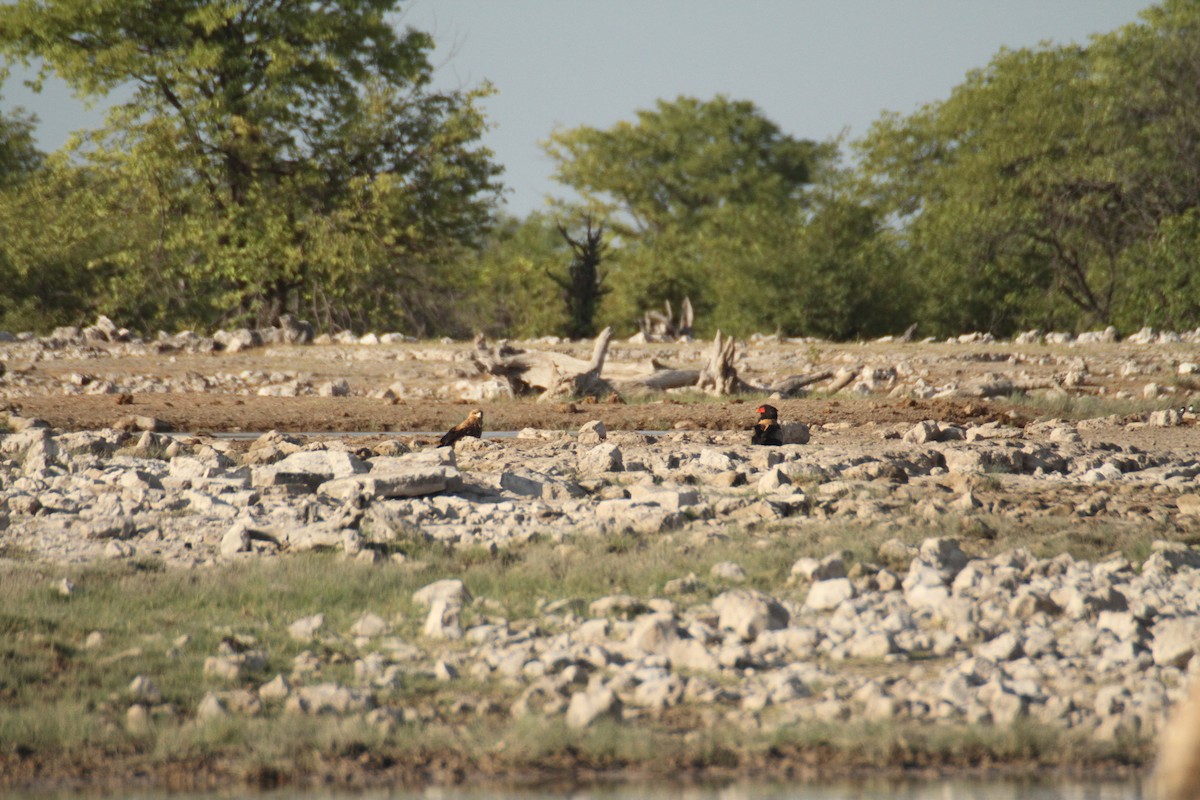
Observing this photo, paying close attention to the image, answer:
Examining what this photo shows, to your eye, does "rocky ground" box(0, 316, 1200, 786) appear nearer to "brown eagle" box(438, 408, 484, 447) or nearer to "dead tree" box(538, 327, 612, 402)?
"brown eagle" box(438, 408, 484, 447)

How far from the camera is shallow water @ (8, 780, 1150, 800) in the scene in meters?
4.45

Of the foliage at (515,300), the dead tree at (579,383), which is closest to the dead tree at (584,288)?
the foliage at (515,300)

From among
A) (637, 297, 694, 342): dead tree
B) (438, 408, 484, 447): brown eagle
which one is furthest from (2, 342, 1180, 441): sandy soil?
(637, 297, 694, 342): dead tree

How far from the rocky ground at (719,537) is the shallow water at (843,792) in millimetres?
317

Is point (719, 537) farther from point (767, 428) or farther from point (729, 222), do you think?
point (729, 222)

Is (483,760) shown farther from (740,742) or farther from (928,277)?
(928,277)

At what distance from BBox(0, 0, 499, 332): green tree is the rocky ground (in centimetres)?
1319

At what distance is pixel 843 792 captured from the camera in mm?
4492

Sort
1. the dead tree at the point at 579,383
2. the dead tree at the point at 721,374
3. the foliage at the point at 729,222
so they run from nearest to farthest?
the dead tree at the point at 579,383 → the dead tree at the point at 721,374 → the foliage at the point at 729,222

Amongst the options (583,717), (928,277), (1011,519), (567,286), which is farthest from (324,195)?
(583,717)

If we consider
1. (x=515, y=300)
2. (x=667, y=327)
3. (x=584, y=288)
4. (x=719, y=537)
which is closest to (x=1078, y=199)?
(x=667, y=327)

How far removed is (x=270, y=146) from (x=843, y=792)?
2729cm

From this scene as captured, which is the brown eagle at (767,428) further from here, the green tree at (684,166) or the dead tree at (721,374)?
the green tree at (684,166)

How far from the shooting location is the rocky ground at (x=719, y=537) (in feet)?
17.0
